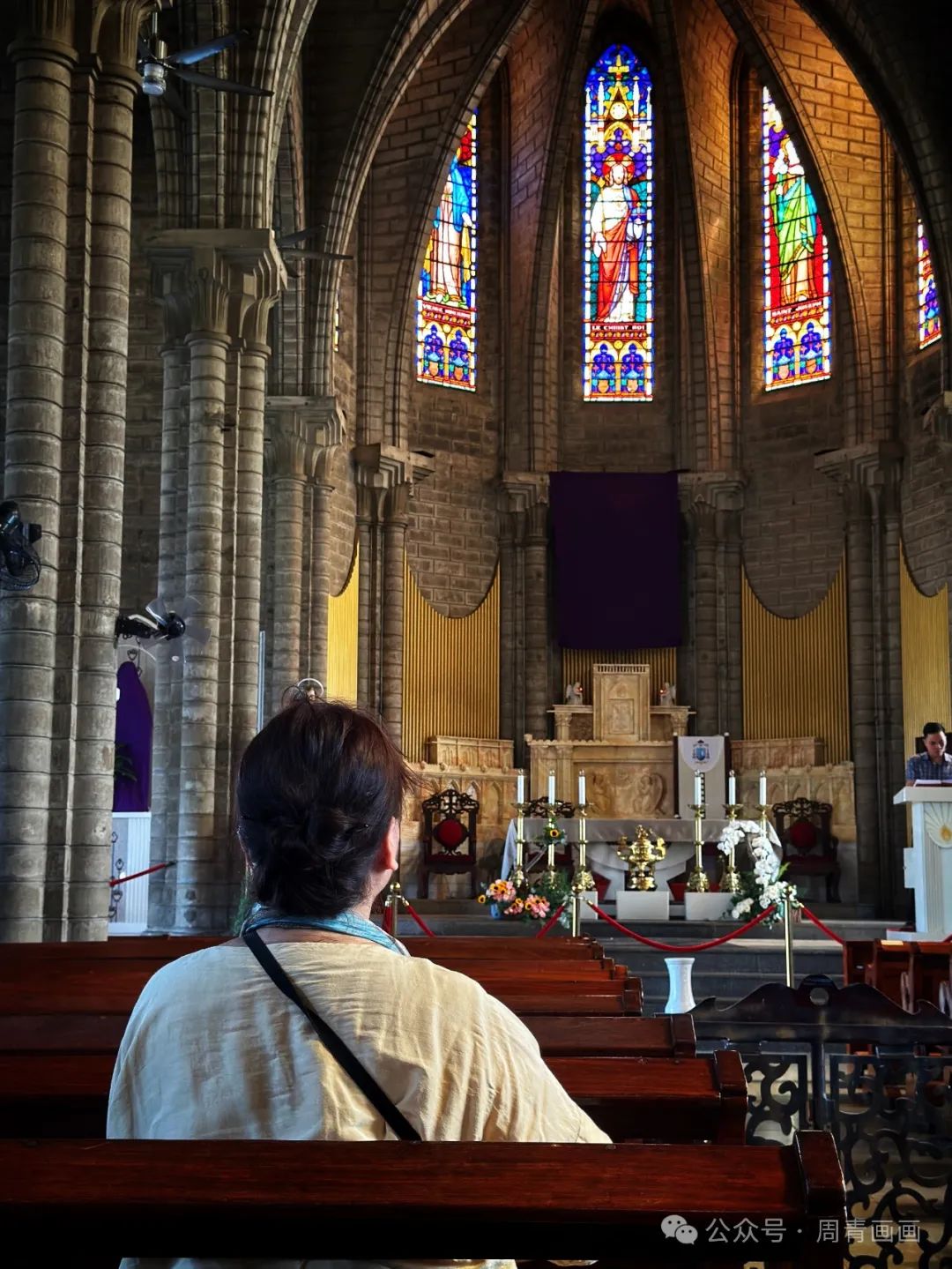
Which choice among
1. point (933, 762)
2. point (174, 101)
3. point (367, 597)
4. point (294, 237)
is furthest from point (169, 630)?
point (367, 597)

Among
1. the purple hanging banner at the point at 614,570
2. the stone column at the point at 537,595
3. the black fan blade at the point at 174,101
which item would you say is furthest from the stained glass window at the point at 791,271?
the black fan blade at the point at 174,101

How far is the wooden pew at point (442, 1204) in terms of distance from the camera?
4.78 ft

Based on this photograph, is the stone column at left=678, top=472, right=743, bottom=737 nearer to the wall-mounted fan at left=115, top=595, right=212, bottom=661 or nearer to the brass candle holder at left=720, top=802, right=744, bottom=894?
the brass candle holder at left=720, top=802, right=744, bottom=894

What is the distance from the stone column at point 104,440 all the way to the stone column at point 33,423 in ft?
0.78

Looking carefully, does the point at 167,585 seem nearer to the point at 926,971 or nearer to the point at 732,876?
the point at 732,876

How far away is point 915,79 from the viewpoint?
17625 millimetres

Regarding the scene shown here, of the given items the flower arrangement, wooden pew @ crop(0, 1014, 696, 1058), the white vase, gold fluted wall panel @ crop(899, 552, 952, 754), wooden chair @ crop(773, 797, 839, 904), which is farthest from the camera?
wooden chair @ crop(773, 797, 839, 904)

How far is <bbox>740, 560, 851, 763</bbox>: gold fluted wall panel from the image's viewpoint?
1980cm

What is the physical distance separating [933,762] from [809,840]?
787 cm

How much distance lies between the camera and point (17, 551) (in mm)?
8383

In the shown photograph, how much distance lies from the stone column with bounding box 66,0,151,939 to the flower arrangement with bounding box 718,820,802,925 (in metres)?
4.26

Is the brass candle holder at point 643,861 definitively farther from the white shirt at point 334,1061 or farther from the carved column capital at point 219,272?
the white shirt at point 334,1061

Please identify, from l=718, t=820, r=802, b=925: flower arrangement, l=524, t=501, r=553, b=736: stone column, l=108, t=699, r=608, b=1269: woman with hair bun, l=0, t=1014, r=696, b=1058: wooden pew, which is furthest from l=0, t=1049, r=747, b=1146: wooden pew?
l=524, t=501, r=553, b=736: stone column

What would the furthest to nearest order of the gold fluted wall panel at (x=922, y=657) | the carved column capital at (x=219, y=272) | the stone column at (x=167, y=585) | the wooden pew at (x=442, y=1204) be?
the gold fluted wall panel at (x=922, y=657), the stone column at (x=167, y=585), the carved column capital at (x=219, y=272), the wooden pew at (x=442, y=1204)
